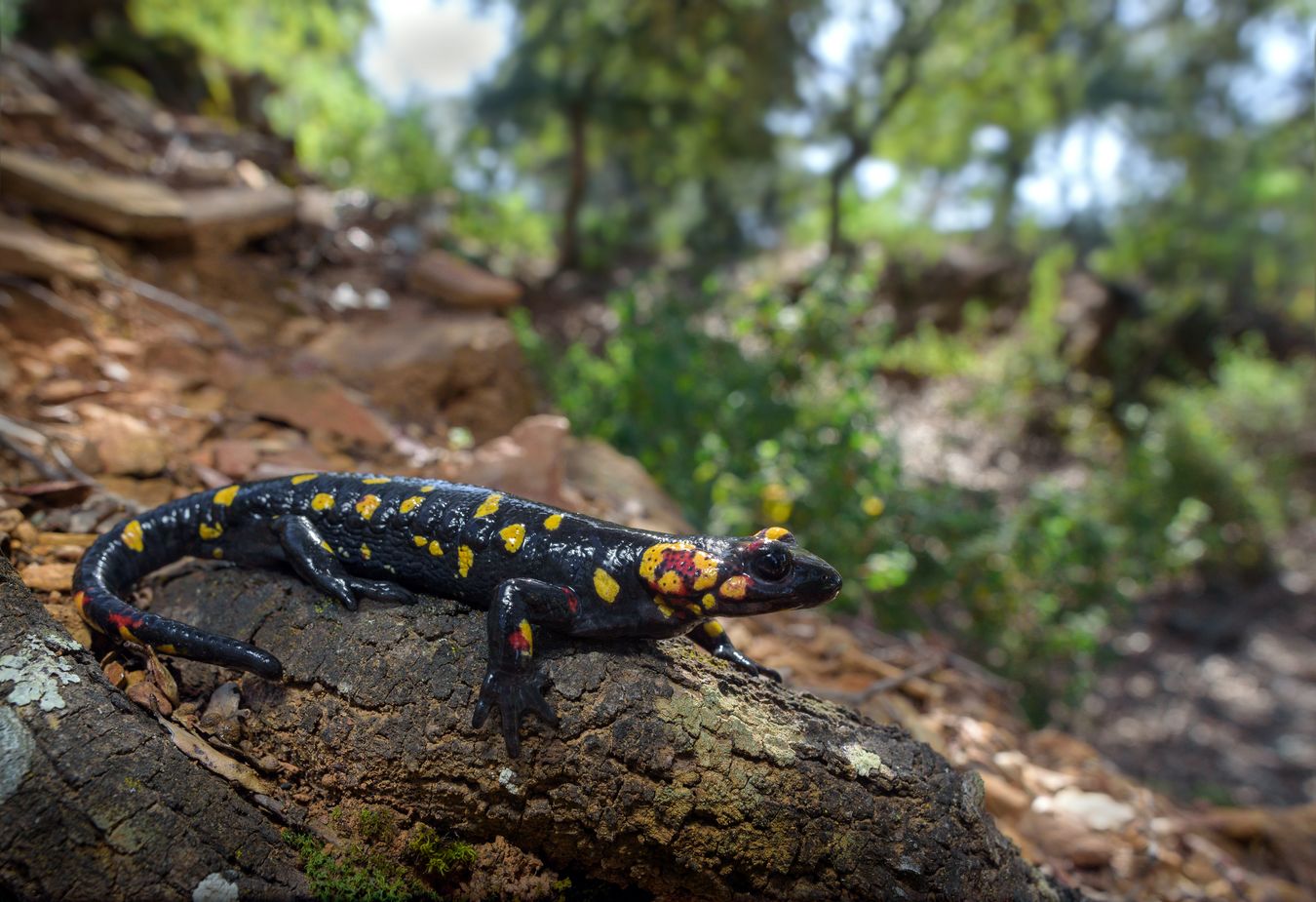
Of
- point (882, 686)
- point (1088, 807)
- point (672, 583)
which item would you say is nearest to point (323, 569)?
point (672, 583)

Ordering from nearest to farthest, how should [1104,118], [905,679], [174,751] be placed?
1. [174,751]
2. [905,679]
3. [1104,118]

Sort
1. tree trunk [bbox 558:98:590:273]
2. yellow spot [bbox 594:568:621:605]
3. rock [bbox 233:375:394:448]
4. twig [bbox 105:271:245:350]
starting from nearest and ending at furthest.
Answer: yellow spot [bbox 594:568:621:605], rock [bbox 233:375:394:448], twig [bbox 105:271:245:350], tree trunk [bbox 558:98:590:273]

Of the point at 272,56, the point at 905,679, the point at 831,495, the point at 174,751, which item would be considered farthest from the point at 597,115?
the point at 174,751

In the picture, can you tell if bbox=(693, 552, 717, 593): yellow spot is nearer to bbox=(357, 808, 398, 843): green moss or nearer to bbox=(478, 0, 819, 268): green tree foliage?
bbox=(357, 808, 398, 843): green moss

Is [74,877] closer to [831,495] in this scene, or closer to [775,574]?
[775,574]

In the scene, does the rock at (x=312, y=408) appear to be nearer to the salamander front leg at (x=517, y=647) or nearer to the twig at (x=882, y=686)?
the salamander front leg at (x=517, y=647)

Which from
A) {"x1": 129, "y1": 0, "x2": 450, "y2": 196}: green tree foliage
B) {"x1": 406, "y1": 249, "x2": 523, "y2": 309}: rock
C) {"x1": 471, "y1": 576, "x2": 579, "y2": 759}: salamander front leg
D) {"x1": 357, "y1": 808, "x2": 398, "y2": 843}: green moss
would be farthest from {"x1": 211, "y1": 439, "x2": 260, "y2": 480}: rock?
{"x1": 129, "y1": 0, "x2": 450, "y2": 196}: green tree foliage
